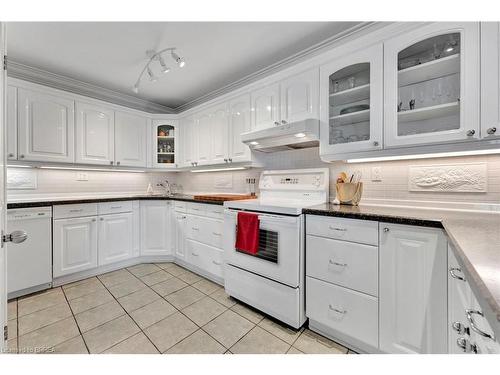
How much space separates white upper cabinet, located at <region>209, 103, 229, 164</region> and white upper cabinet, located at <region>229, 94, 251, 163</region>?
0.09 metres

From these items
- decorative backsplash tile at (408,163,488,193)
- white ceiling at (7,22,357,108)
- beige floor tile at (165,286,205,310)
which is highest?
white ceiling at (7,22,357,108)

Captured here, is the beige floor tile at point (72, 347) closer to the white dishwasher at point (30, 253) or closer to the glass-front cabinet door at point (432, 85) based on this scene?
the white dishwasher at point (30, 253)

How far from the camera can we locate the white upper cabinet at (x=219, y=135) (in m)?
2.71

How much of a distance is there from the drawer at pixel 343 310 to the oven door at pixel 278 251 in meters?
0.16

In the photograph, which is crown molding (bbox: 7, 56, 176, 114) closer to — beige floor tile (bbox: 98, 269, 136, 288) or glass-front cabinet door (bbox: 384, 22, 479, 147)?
beige floor tile (bbox: 98, 269, 136, 288)

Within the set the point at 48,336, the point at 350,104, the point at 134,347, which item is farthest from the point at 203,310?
the point at 350,104

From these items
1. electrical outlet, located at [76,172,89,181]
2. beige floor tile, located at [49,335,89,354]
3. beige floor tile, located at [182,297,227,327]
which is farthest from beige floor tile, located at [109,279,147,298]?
electrical outlet, located at [76,172,89,181]

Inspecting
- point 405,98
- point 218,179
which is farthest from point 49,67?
point 405,98

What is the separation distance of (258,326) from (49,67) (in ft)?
11.1

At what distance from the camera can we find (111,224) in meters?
2.71

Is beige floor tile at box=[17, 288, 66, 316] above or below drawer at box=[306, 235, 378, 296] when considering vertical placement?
below

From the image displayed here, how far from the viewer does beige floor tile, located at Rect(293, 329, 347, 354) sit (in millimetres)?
1441

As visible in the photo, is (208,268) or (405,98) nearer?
(405,98)
